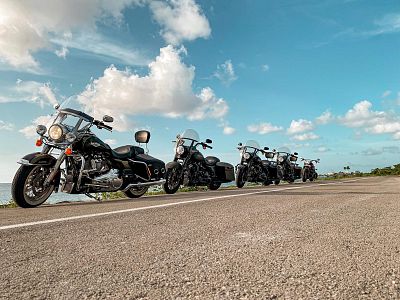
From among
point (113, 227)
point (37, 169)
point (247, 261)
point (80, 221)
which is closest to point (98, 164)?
point (37, 169)

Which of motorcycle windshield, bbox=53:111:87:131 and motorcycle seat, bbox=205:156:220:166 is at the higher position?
motorcycle windshield, bbox=53:111:87:131

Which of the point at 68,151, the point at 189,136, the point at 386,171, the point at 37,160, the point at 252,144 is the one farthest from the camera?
the point at 386,171

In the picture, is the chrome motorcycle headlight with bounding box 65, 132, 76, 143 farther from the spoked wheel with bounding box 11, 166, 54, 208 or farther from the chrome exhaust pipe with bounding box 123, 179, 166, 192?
the chrome exhaust pipe with bounding box 123, 179, 166, 192

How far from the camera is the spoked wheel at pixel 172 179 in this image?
10273 millimetres

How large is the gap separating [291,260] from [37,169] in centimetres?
520

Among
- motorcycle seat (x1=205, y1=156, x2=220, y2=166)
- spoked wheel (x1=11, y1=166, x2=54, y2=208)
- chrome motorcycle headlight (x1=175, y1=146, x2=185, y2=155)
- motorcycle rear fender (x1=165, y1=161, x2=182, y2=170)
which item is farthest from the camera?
motorcycle seat (x1=205, y1=156, x2=220, y2=166)

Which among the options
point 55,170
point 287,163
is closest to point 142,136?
point 55,170

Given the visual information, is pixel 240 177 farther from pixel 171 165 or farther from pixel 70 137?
pixel 70 137

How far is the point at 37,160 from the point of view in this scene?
6023mm

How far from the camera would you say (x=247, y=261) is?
7.18ft

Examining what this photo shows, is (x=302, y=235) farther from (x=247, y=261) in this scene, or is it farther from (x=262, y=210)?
(x=262, y=210)

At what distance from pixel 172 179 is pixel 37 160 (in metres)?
4.87

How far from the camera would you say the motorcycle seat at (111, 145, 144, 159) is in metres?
8.00


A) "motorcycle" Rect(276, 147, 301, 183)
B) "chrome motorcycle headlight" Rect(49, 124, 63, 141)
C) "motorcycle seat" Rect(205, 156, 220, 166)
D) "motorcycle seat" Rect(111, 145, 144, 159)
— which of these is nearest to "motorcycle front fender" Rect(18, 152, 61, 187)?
"chrome motorcycle headlight" Rect(49, 124, 63, 141)
